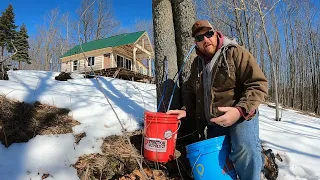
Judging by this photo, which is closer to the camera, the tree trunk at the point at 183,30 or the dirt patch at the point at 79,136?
the dirt patch at the point at 79,136

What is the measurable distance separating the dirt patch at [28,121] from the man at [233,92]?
5.36 ft

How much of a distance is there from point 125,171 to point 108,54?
16594 mm

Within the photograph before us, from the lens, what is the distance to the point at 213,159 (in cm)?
179

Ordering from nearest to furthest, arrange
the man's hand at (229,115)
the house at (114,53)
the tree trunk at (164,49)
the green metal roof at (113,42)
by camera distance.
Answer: the man's hand at (229,115) < the tree trunk at (164,49) < the house at (114,53) < the green metal roof at (113,42)

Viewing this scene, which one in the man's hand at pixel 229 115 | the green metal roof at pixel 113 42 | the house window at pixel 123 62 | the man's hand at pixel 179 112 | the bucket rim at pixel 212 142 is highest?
the green metal roof at pixel 113 42

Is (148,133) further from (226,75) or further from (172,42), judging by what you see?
(172,42)

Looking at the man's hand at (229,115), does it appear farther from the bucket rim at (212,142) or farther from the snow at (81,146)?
the snow at (81,146)

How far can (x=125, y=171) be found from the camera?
2123 mm

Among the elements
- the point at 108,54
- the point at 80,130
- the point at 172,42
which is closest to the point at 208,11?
the point at 108,54

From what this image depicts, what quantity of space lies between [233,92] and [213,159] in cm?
59

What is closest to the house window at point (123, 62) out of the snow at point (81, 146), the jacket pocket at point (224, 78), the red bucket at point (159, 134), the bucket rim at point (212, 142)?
the snow at point (81, 146)

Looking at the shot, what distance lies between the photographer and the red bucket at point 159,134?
205 centimetres

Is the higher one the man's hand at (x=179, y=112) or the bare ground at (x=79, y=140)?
the man's hand at (x=179, y=112)

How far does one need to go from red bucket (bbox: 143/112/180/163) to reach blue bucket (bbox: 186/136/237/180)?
331mm
